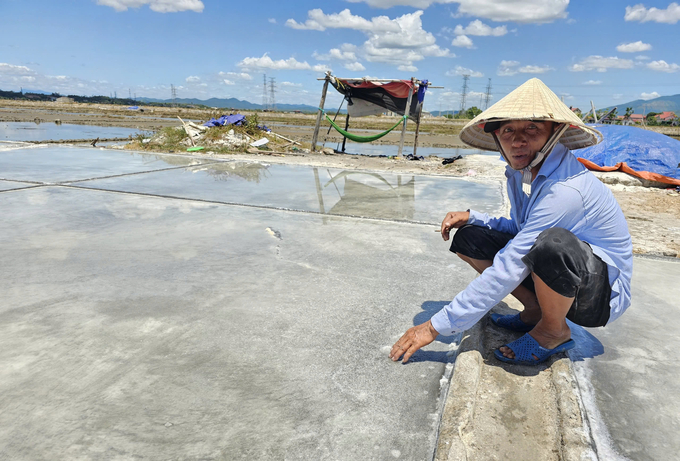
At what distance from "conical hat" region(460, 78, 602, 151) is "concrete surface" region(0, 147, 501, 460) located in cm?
90

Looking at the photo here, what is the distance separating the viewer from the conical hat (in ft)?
4.80

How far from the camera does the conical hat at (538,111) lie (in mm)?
1462

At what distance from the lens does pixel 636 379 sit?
155cm

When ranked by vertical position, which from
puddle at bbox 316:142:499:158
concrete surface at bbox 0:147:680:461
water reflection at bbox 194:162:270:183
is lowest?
concrete surface at bbox 0:147:680:461

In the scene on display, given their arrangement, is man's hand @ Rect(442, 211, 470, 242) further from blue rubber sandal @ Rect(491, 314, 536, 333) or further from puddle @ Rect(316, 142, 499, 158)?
puddle @ Rect(316, 142, 499, 158)

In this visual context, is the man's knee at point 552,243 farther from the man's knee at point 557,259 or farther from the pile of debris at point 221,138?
the pile of debris at point 221,138

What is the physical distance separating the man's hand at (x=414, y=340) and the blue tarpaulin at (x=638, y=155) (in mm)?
7083

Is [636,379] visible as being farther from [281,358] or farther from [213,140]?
[213,140]

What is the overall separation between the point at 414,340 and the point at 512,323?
0.63m

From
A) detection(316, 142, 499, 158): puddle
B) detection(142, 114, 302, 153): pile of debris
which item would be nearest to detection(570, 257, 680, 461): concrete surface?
detection(142, 114, 302, 153): pile of debris

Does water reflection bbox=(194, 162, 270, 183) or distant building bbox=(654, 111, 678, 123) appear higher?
Result: distant building bbox=(654, 111, 678, 123)

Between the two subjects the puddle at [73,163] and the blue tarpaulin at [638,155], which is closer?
the puddle at [73,163]

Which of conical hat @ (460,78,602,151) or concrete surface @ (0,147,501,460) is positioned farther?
conical hat @ (460,78,602,151)

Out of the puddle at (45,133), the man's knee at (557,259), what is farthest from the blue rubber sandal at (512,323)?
the puddle at (45,133)
